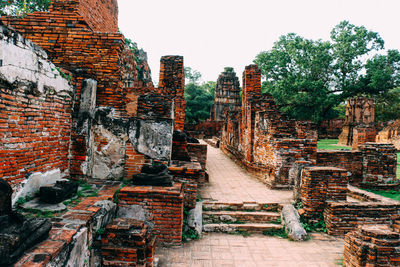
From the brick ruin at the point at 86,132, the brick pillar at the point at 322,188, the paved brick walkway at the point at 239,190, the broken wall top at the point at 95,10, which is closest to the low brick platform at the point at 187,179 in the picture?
the brick ruin at the point at 86,132

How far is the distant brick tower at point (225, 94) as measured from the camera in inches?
1176

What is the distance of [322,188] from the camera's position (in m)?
5.50

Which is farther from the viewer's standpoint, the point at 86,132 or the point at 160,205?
the point at 86,132

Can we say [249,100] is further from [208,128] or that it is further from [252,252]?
[208,128]

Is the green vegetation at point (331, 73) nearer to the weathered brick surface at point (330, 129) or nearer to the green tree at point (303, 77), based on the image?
the green tree at point (303, 77)

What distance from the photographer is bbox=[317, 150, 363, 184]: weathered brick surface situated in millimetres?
8328

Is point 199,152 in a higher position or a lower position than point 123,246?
higher

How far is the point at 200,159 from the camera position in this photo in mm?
8789

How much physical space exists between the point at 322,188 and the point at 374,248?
2016 mm

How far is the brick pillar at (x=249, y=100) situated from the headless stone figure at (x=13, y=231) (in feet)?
27.1

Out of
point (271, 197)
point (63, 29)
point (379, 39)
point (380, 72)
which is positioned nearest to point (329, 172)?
point (271, 197)

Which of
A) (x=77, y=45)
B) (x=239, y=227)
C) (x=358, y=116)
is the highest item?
(x=77, y=45)

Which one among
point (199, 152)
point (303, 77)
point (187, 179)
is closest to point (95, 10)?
point (187, 179)

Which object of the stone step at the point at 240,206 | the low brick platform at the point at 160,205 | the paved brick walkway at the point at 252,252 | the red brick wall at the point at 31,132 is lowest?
the paved brick walkway at the point at 252,252
